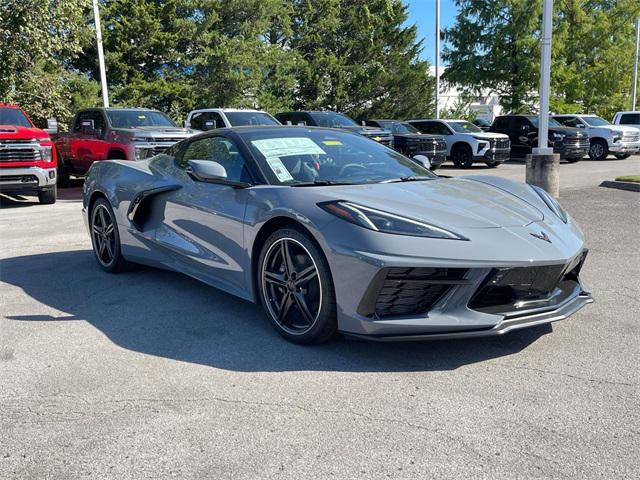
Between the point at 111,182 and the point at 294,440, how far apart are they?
3956mm

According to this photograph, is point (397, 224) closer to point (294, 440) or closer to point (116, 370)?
point (294, 440)

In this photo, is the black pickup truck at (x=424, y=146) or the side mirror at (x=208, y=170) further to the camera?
the black pickup truck at (x=424, y=146)

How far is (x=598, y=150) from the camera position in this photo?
972 inches

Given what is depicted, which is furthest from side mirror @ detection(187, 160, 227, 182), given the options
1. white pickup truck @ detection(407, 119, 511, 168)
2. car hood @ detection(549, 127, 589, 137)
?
Result: car hood @ detection(549, 127, 589, 137)

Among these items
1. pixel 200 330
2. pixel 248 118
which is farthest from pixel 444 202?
pixel 248 118

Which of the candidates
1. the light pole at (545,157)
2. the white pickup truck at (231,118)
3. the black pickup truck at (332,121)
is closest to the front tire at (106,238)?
the light pole at (545,157)

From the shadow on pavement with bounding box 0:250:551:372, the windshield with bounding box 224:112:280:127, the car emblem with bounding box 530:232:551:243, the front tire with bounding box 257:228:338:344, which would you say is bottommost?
the shadow on pavement with bounding box 0:250:551:372

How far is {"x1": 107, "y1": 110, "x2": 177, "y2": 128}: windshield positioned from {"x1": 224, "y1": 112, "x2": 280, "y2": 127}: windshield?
1.66 meters

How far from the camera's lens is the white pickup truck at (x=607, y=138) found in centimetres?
2409

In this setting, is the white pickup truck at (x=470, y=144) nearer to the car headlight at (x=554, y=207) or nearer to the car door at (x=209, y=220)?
the car headlight at (x=554, y=207)

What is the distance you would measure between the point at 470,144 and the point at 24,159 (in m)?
14.0

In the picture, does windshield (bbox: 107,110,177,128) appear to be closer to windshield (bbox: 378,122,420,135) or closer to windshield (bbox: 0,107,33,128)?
windshield (bbox: 0,107,33,128)

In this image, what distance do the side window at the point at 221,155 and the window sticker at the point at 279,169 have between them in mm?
181

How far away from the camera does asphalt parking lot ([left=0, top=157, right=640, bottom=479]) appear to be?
9.04ft
